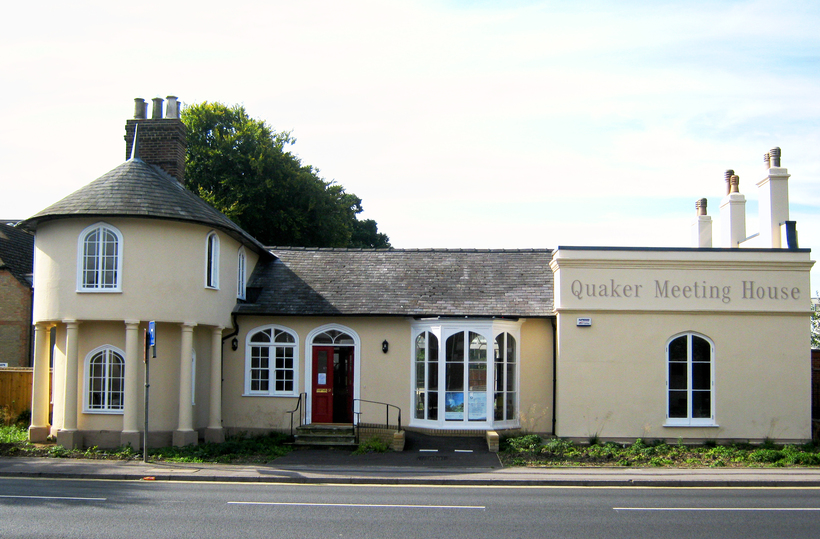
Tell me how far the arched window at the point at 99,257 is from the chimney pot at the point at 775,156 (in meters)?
17.6

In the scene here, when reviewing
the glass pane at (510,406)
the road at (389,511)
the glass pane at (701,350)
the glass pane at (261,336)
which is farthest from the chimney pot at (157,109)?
the glass pane at (701,350)

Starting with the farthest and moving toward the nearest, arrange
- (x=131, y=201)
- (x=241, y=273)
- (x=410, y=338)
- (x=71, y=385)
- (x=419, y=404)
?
→ (x=241, y=273) < (x=410, y=338) < (x=419, y=404) < (x=131, y=201) < (x=71, y=385)

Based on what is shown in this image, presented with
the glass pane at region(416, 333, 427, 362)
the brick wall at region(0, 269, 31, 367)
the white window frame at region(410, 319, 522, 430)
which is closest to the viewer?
the white window frame at region(410, 319, 522, 430)

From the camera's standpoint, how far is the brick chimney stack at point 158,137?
70.9 feet

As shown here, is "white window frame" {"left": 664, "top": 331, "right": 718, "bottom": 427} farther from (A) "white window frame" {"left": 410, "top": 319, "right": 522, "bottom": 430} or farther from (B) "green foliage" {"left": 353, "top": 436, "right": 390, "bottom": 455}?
(B) "green foliage" {"left": 353, "top": 436, "right": 390, "bottom": 455}

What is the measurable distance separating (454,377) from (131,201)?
9.38 metres

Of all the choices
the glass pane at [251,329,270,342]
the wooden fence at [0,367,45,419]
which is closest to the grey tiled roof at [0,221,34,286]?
the wooden fence at [0,367,45,419]

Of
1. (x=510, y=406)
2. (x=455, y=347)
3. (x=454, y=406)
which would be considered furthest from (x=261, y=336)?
(x=510, y=406)

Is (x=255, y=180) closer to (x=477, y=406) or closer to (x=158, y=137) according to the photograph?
(x=158, y=137)

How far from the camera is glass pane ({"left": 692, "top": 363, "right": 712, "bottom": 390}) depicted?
1855cm

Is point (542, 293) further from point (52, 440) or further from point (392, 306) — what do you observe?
point (52, 440)

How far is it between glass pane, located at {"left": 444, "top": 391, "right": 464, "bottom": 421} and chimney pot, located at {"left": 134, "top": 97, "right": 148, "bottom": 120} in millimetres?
12395

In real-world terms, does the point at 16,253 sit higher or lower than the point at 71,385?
higher

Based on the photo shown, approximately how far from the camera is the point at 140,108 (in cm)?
2186
